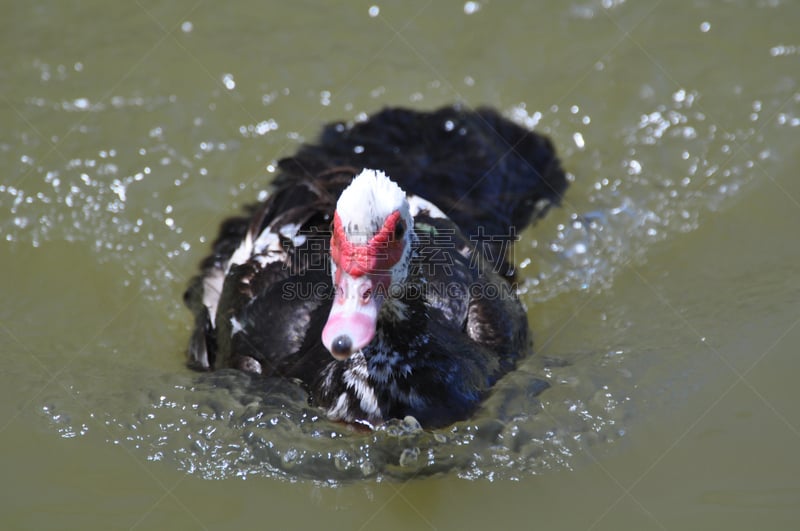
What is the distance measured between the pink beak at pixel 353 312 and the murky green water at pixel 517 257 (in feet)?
1.69

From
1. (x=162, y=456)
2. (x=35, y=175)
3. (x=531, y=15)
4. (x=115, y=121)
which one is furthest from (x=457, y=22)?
(x=162, y=456)

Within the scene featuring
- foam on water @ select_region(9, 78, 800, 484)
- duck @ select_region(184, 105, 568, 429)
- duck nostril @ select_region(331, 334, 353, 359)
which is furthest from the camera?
foam on water @ select_region(9, 78, 800, 484)

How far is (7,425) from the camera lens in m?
2.85

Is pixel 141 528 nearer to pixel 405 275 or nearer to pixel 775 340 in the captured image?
pixel 405 275

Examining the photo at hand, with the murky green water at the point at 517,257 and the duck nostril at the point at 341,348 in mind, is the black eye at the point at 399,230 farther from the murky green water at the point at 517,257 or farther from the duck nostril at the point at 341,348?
the murky green water at the point at 517,257

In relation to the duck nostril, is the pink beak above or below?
above

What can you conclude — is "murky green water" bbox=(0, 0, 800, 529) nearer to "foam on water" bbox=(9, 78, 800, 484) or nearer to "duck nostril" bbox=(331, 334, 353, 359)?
"foam on water" bbox=(9, 78, 800, 484)

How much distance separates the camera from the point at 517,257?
3809 millimetres

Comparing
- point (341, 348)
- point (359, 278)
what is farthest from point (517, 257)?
point (341, 348)

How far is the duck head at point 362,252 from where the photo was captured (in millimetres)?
2432

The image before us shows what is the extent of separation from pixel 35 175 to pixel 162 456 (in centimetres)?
190

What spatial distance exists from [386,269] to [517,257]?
4.53ft

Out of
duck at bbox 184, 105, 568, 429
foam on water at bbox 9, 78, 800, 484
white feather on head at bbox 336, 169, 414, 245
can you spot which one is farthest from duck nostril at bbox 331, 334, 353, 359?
foam on water at bbox 9, 78, 800, 484

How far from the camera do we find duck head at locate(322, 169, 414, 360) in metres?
2.43
